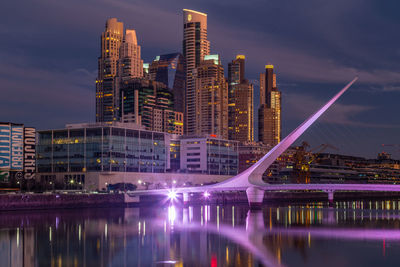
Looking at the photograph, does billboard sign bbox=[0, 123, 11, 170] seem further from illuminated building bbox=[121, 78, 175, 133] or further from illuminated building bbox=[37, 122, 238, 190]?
illuminated building bbox=[121, 78, 175, 133]

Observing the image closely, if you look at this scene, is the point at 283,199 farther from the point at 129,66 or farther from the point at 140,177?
the point at 129,66

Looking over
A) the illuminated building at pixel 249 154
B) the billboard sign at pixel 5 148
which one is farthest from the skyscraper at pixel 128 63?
the billboard sign at pixel 5 148

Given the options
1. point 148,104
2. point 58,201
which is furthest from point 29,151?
point 148,104

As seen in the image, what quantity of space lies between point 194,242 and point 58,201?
1342 inches

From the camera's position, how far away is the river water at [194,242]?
27.7m

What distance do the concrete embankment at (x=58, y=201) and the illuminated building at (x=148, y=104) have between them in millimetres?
98361

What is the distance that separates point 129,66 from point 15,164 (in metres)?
118

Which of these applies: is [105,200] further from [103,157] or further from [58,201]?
[103,157]

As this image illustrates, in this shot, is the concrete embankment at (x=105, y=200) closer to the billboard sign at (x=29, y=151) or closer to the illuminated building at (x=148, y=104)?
Answer: the billboard sign at (x=29, y=151)

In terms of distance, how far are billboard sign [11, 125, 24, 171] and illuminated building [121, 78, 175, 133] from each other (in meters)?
92.7

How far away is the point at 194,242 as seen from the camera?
34.4 m

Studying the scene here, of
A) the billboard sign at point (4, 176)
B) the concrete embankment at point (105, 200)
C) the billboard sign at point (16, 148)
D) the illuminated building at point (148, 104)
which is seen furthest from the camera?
the illuminated building at point (148, 104)

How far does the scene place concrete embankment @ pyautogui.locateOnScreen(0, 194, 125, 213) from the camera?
196ft

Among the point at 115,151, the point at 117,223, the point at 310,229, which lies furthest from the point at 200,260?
the point at 115,151
